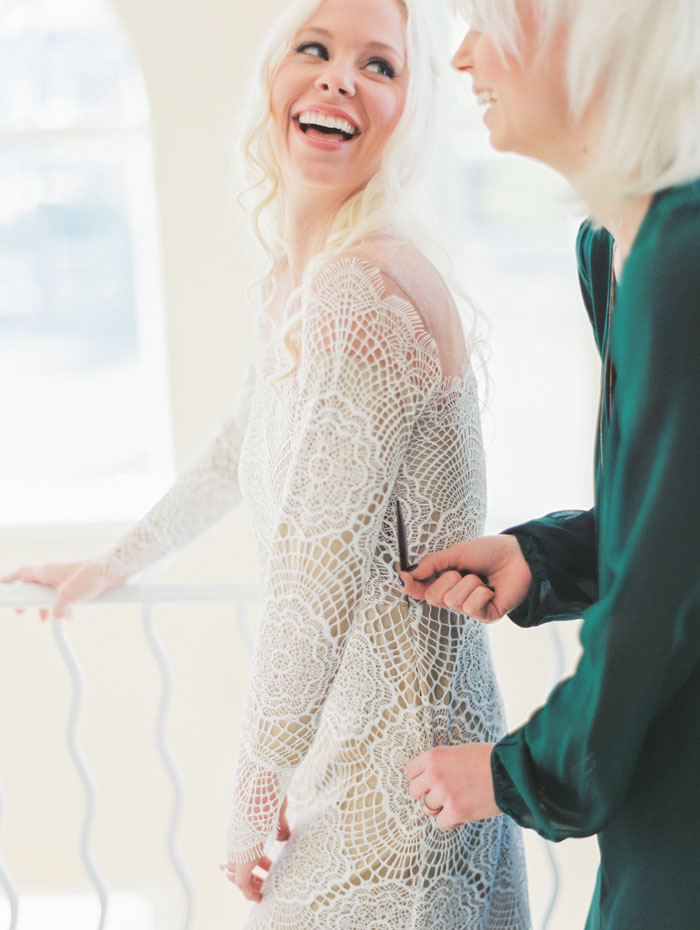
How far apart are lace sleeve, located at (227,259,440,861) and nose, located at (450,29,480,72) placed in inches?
9.9

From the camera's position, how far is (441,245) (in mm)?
1295

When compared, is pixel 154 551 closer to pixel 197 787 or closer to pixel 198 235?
pixel 198 235

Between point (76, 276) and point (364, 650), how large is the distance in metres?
4.65

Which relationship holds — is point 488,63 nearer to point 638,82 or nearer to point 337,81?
point 638,82

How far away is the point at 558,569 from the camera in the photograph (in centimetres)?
106

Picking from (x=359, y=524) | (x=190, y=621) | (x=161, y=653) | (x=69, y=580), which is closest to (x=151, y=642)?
(x=161, y=653)

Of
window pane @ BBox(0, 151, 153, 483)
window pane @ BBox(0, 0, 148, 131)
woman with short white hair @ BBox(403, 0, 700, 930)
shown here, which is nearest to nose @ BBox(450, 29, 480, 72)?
woman with short white hair @ BBox(403, 0, 700, 930)

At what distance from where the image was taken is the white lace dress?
106cm

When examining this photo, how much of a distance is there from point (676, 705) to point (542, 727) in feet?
0.39

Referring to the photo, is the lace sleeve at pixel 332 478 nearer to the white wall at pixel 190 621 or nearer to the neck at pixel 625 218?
the neck at pixel 625 218

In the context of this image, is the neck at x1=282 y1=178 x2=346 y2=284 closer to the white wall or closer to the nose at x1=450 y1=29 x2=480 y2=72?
the nose at x1=450 y1=29 x2=480 y2=72

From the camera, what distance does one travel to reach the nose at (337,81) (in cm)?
123

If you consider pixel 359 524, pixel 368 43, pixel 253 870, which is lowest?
pixel 253 870

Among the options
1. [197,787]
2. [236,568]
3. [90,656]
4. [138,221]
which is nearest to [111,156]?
[138,221]
